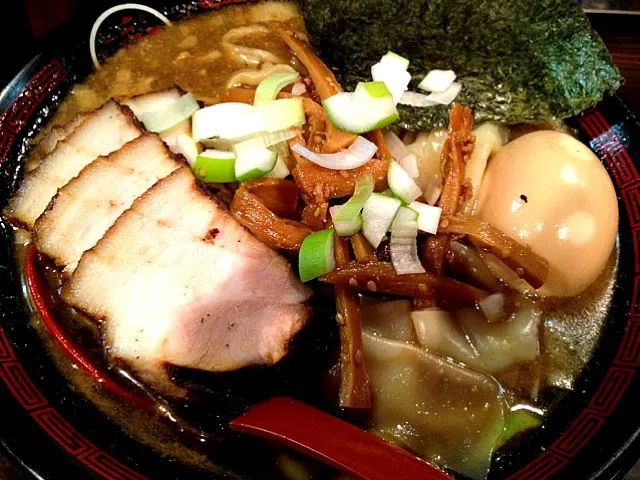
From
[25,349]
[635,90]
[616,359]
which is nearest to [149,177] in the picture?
[25,349]

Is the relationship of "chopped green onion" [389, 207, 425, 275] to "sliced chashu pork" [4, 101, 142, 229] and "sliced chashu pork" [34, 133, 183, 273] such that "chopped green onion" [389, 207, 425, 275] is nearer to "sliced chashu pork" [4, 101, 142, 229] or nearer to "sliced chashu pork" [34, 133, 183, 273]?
"sliced chashu pork" [34, 133, 183, 273]

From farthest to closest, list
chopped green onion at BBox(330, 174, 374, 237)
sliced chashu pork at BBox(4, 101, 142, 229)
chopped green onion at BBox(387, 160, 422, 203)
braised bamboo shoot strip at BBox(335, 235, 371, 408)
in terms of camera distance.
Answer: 1. sliced chashu pork at BBox(4, 101, 142, 229)
2. chopped green onion at BBox(387, 160, 422, 203)
3. chopped green onion at BBox(330, 174, 374, 237)
4. braised bamboo shoot strip at BBox(335, 235, 371, 408)

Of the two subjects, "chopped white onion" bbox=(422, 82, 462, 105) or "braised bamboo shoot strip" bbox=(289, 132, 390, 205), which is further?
"chopped white onion" bbox=(422, 82, 462, 105)

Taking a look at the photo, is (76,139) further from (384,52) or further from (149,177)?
(384,52)

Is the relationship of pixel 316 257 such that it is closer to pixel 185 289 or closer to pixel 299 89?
pixel 185 289

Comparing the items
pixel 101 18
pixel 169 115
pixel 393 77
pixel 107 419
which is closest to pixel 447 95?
pixel 393 77

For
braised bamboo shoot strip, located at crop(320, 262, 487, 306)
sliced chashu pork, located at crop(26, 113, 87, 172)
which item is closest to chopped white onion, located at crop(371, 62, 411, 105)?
braised bamboo shoot strip, located at crop(320, 262, 487, 306)
